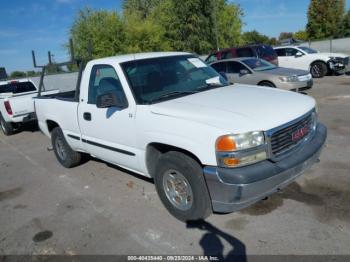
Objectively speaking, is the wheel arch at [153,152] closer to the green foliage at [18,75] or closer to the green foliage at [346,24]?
the green foliage at [18,75]

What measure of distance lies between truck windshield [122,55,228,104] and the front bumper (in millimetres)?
1325

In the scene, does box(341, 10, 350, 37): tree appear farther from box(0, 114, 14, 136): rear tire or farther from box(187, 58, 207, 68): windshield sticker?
box(187, 58, 207, 68): windshield sticker

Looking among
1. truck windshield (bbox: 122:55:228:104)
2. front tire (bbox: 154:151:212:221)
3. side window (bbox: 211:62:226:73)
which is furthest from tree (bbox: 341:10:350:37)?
A: front tire (bbox: 154:151:212:221)

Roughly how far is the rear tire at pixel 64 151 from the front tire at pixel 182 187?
2.60 m

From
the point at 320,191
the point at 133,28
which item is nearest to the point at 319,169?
the point at 320,191

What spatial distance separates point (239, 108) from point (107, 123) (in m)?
1.85

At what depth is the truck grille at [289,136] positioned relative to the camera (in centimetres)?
335

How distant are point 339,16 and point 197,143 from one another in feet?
191

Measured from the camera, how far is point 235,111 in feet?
11.5

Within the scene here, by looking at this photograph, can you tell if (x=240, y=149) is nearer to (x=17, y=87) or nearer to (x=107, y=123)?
(x=107, y=123)

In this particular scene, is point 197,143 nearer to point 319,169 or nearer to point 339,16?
point 319,169

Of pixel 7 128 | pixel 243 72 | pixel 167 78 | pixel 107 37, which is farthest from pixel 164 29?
pixel 167 78

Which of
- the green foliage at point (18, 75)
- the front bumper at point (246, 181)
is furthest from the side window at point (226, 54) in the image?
the green foliage at point (18, 75)

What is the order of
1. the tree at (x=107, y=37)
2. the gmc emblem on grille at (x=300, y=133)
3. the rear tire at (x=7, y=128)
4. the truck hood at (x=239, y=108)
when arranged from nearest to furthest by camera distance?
1. the truck hood at (x=239, y=108)
2. the gmc emblem on grille at (x=300, y=133)
3. the rear tire at (x=7, y=128)
4. the tree at (x=107, y=37)
